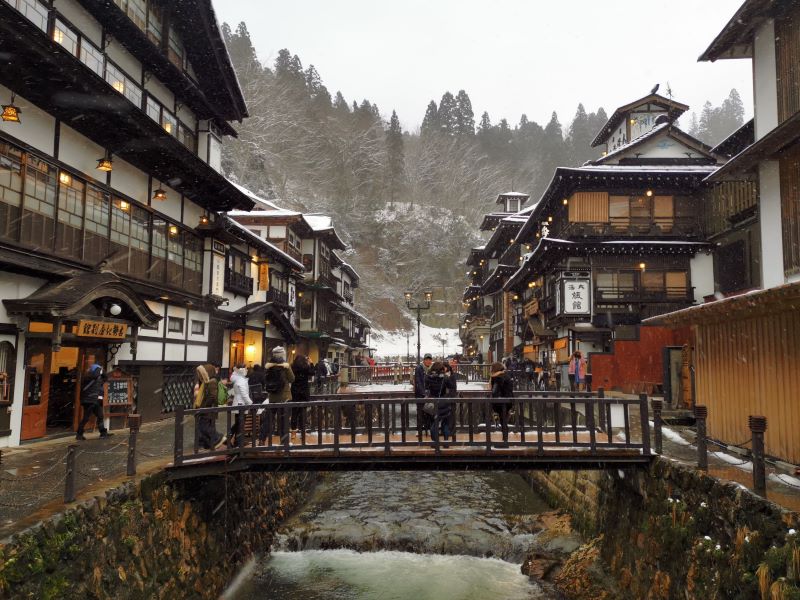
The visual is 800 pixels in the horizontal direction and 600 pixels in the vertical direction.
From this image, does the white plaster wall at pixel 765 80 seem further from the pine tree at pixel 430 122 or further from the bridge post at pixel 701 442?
the pine tree at pixel 430 122

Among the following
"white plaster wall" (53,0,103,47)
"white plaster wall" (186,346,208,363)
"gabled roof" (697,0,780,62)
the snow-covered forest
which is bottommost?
"white plaster wall" (186,346,208,363)

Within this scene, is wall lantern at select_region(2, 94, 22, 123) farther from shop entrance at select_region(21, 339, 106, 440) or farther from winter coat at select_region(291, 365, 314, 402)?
winter coat at select_region(291, 365, 314, 402)

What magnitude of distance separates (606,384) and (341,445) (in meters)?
16.0

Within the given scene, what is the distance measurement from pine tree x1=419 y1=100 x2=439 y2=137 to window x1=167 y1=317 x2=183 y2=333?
309ft

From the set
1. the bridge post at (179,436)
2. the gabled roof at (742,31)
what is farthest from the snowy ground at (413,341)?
the bridge post at (179,436)

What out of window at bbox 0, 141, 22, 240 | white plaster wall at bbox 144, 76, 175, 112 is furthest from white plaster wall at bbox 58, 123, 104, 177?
white plaster wall at bbox 144, 76, 175, 112

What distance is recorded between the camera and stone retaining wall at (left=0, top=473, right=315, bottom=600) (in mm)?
6215

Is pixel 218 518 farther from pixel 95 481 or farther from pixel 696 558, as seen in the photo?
pixel 696 558

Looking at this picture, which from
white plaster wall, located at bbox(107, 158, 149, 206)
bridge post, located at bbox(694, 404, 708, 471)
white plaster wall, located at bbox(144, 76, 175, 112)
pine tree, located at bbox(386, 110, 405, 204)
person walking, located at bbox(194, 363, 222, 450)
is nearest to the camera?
bridge post, located at bbox(694, 404, 708, 471)

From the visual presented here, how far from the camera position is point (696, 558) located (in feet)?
26.5

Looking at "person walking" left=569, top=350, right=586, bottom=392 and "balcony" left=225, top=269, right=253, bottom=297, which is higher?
"balcony" left=225, top=269, right=253, bottom=297

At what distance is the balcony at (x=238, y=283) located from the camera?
79.9 ft

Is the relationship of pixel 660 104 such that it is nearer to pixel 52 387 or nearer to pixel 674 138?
pixel 674 138

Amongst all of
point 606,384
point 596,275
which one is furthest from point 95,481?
point 596,275
